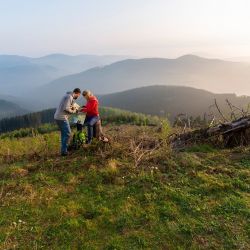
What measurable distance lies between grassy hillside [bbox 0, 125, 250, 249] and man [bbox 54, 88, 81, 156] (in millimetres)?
456

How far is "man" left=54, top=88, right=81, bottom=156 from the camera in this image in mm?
11477

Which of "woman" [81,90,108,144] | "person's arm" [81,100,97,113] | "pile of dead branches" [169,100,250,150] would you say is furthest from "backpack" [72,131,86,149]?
"pile of dead branches" [169,100,250,150]

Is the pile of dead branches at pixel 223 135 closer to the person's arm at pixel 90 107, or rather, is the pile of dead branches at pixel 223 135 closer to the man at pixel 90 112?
the man at pixel 90 112

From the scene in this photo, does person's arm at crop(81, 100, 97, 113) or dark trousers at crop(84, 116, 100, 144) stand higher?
person's arm at crop(81, 100, 97, 113)

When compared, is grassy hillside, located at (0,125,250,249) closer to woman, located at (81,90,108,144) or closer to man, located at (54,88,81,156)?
man, located at (54,88,81,156)

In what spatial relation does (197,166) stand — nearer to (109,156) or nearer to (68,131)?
(109,156)

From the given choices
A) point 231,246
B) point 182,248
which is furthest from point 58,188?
point 231,246

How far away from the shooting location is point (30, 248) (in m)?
6.35

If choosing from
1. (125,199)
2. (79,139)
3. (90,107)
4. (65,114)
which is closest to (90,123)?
(90,107)

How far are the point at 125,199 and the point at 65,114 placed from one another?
14.1 ft

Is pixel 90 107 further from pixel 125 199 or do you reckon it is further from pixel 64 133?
pixel 125 199

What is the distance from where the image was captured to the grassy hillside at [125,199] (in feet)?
22.1

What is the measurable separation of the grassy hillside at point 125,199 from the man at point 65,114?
1.49 ft

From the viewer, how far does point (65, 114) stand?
1161 centimetres
